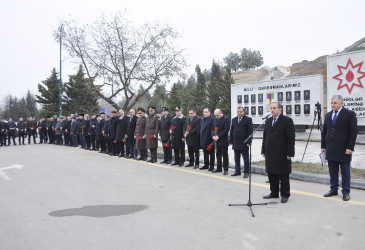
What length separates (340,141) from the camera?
5660mm

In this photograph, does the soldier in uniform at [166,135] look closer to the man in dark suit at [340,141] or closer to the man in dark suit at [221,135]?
the man in dark suit at [221,135]

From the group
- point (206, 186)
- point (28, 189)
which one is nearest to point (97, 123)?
point (28, 189)

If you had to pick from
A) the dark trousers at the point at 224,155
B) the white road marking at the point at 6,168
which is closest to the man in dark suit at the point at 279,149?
the dark trousers at the point at 224,155

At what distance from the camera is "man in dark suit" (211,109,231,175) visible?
8.49 m

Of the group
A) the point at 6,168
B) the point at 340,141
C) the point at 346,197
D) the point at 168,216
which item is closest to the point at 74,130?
the point at 6,168

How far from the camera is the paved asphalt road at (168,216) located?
3850 mm

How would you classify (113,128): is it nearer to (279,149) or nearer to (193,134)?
(193,134)

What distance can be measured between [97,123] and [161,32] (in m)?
7.04

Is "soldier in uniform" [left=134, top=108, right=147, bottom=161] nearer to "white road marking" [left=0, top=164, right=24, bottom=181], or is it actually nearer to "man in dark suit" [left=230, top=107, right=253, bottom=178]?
"white road marking" [left=0, top=164, right=24, bottom=181]

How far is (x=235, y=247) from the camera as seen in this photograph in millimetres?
3650

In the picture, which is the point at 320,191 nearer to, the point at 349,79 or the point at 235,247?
the point at 235,247

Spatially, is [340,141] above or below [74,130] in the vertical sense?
above

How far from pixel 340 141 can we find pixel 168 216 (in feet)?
10.9

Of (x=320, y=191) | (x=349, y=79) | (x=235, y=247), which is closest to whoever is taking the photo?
(x=235, y=247)
